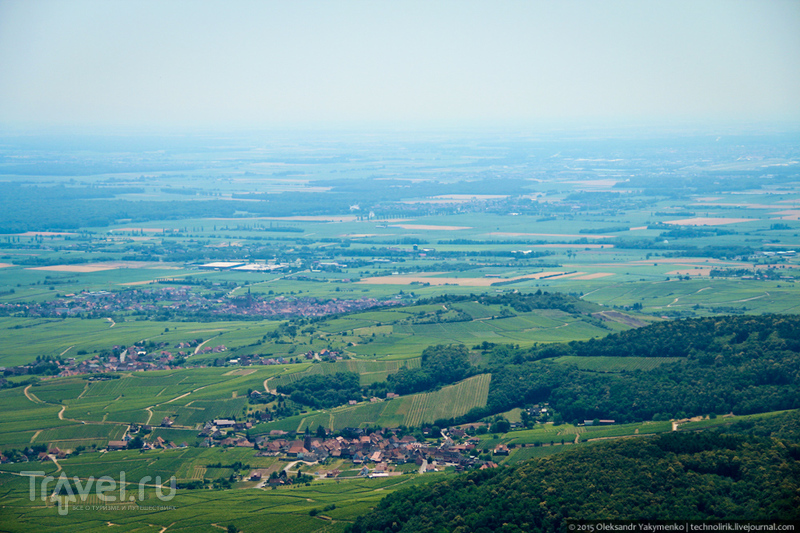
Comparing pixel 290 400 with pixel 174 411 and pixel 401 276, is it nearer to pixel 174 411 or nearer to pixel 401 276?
pixel 174 411

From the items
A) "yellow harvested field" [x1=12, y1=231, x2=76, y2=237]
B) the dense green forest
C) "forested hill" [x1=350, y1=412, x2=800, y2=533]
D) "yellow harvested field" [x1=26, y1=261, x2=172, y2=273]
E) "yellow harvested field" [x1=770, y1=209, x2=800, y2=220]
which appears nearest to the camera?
"forested hill" [x1=350, y1=412, x2=800, y2=533]

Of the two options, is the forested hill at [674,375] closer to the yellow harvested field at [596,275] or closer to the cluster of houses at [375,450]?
the cluster of houses at [375,450]

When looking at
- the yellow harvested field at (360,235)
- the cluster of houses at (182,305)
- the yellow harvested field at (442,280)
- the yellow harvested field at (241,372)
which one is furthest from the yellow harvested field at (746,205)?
the yellow harvested field at (241,372)

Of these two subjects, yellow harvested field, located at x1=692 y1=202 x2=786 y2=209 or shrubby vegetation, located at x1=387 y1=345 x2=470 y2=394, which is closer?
shrubby vegetation, located at x1=387 y1=345 x2=470 y2=394

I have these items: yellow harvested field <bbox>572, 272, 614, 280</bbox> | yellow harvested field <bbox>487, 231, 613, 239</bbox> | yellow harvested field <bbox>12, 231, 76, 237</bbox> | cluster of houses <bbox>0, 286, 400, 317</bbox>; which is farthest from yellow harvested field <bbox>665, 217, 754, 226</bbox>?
yellow harvested field <bbox>12, 231, 76, 237</bbox>

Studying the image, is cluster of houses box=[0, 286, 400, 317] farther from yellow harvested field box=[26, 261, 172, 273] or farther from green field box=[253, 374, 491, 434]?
green field box=[253, 374, 491, 434]

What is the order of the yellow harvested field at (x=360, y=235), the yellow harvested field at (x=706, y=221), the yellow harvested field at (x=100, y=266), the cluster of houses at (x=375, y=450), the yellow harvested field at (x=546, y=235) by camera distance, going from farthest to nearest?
the yellow harvested field at (x=706, y=221) → the yellow harvested field at (x=360, y=235) → the yellow harvested field at (x=546, y=235) → the yellow harvested field at (x=100, y=266) → the cluster of houses at (x=375, y=450)

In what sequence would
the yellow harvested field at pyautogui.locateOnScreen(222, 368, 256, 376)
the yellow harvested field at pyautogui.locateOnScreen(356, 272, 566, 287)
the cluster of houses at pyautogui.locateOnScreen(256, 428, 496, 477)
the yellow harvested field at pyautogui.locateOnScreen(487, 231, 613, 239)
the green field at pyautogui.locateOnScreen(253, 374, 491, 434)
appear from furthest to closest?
the yellow harvested field at pyautogui.locateOnScreen(487, 231, 613, 239) → the yellow harvested field at pyautogui.locateOnScreen(356, 272, 566, 287) → the yellow harvested field at pyautogui.locateOnScreen(222, 368, 256, 376) → the green field at pyautogui.locateOnScreen(253, 374, 491, 434) → the cluster of houses at pyautogui.locateOnScreen(256, 428, 496, 477)

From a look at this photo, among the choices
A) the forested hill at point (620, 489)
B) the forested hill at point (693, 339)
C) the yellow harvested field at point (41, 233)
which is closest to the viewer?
the forested hill at point (620, 489)
